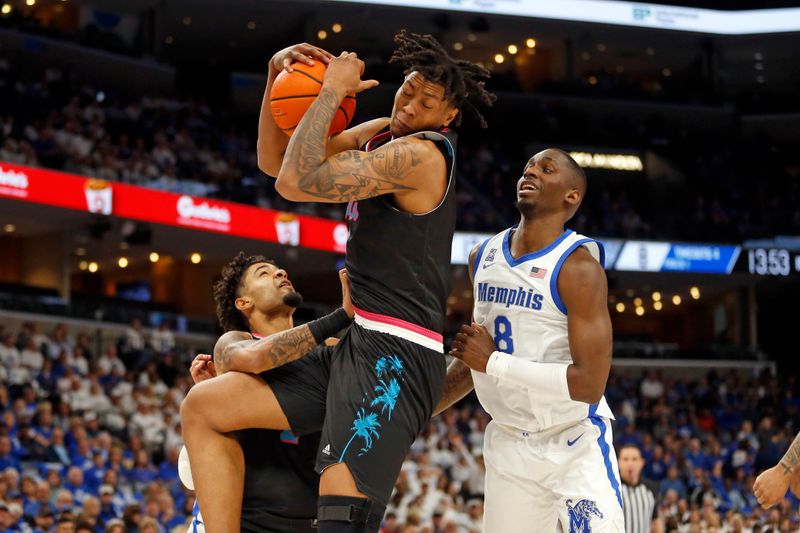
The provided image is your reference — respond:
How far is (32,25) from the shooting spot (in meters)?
24.1

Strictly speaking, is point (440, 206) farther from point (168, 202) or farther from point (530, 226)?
point (168, 202)

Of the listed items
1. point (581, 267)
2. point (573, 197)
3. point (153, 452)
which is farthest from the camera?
point (153, 452)

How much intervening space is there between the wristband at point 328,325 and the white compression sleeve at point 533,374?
790 mm

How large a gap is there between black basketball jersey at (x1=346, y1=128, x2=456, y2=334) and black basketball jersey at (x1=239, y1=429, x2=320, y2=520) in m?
0.91

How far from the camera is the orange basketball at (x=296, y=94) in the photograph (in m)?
4.25

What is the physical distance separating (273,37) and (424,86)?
26770 mm

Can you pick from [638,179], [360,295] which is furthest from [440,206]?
[638,179]

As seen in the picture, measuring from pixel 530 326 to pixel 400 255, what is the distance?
1037 millimetres

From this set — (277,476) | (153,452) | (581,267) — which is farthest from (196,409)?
(153,452)

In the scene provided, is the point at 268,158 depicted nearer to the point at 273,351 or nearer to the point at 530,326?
the point at 273,351

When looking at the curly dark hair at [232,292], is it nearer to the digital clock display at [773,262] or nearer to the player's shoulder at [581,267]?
the player's shoulder at [581,267]

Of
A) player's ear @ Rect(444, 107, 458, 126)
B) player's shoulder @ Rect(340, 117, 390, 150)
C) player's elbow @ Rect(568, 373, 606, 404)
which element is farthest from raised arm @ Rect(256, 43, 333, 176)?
player's elbow @ Rect(568, 373, 606, 404)

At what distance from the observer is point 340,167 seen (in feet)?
12.8

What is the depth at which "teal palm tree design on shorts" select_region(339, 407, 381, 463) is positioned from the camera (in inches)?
152
